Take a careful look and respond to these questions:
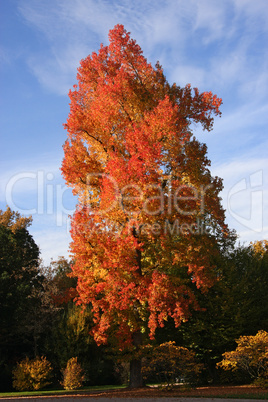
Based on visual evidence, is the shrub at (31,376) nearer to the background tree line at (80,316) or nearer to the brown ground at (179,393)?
the background tree line at (80,316)

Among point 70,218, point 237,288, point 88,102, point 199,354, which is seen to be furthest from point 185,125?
point 199,354

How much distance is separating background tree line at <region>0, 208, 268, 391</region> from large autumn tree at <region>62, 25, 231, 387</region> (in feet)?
11.2

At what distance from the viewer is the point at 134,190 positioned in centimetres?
1645

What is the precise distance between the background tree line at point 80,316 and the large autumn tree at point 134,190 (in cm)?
340

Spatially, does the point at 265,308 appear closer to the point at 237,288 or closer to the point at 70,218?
the point at 237,288

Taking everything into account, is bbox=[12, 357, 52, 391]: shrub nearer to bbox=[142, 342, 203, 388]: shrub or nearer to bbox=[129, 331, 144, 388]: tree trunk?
bbox=[129, 331, 144, 388]: tree trunk

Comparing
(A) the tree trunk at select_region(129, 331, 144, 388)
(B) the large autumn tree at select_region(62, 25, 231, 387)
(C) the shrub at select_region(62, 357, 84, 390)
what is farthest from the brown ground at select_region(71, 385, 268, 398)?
(C) the shrub at select_region(62, 357, 84, 390)

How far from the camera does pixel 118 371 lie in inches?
1170

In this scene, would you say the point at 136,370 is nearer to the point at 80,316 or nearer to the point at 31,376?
the point at 31,376

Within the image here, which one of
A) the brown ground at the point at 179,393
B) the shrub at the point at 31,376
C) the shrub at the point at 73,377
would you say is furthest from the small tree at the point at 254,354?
the shrub at the point at 31,376

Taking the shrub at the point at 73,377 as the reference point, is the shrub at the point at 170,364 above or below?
above

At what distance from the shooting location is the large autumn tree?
54.0 feet

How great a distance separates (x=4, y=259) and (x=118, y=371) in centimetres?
1224

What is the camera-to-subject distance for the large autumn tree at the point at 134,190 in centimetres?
1647
